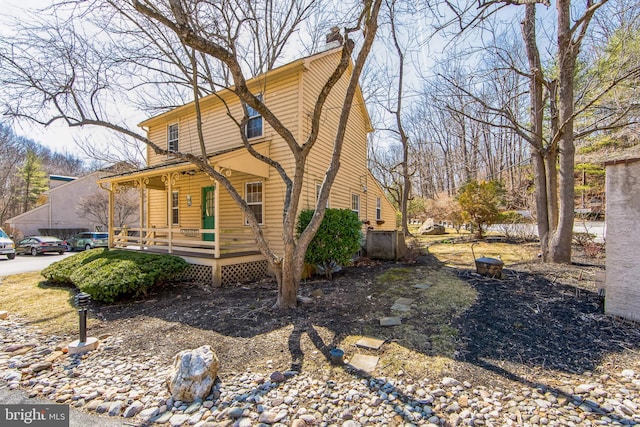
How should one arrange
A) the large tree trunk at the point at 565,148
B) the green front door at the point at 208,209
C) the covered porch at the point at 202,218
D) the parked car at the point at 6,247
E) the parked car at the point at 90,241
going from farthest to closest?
the parked car at the point at 90,241 → the parked car at the point at 6,247 → the green front door at the point at 208,209 → the covered porch at the point at 202,218 → the large tree trunk at the point at 565,148

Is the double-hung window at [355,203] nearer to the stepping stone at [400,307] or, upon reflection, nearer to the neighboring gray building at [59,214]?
the stepping stone at [400,307]

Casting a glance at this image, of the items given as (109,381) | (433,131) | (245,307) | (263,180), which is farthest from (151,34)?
(433,131)

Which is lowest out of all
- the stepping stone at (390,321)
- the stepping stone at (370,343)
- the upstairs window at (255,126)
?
the stepping stone at (370,343)

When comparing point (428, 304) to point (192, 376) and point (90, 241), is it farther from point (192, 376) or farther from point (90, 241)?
point (90, 241)

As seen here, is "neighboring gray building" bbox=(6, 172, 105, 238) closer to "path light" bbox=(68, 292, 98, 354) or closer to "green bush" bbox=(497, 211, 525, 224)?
"path light" bbox=(68, 292, 98, 354)

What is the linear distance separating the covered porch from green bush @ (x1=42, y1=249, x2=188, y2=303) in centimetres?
86

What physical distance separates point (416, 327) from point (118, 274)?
6.14m

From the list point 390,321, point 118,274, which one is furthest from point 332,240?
point 118,274

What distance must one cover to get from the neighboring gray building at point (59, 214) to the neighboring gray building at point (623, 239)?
1175 inches

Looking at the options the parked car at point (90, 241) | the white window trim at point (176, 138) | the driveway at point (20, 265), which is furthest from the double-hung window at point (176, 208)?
the parked car at point (90, 241)

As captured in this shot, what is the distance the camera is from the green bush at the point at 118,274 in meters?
5.73

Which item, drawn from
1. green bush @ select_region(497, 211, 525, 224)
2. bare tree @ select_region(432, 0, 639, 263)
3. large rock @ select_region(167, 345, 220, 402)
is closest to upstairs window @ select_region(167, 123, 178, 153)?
large rock @ select_region(167, 345, 220, 402)

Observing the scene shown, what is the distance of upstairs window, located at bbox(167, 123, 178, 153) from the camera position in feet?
38.4

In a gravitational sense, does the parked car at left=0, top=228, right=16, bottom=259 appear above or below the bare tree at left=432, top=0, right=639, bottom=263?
below
